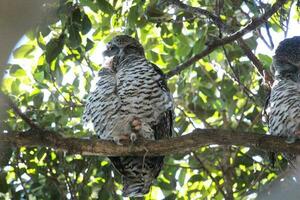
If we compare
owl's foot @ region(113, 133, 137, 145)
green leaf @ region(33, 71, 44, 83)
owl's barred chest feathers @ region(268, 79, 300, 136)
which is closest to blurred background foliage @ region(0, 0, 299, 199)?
green leaf @ region(33, 71, 44, 83)

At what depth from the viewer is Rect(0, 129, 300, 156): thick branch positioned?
2.56m

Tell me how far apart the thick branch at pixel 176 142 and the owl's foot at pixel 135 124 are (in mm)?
516

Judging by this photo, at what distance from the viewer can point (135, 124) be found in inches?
137

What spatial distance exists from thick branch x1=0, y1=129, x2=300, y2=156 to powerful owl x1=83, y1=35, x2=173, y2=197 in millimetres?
553

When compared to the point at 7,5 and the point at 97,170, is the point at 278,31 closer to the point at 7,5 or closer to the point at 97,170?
the point at 97,170

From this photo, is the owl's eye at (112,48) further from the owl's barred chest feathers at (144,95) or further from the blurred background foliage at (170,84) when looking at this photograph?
the owl's barred chest feathers at (144,95)

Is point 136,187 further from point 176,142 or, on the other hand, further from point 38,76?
point 38,76

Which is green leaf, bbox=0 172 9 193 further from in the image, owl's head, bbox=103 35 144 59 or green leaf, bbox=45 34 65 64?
owl's head, bbox=103 35 144 59

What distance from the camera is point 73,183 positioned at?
3.83 meters

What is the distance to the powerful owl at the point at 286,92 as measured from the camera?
329 centimetres

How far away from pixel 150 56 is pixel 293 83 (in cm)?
156

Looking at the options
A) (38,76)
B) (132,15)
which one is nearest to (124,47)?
(132,15)

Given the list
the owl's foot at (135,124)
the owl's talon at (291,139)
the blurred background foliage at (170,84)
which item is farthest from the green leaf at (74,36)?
the owl's talon at (291,139)

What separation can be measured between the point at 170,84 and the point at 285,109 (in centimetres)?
162
